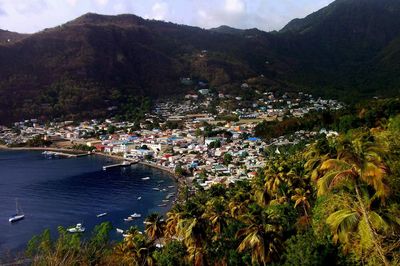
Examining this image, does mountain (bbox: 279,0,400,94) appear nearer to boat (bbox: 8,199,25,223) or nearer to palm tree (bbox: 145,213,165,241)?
boat (bbox: 8,199,25,223)

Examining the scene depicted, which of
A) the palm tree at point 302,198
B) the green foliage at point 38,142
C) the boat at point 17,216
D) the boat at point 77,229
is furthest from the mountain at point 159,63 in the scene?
the palm tree at point 302,198

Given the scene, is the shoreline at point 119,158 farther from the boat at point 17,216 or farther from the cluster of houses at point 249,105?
the cluster of houses at point 249,105

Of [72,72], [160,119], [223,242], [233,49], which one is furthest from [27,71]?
[223,242]

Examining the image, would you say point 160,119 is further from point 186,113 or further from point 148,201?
point 148,201

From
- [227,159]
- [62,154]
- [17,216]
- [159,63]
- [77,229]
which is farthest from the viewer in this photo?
[159,63]

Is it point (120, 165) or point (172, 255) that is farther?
point (120, 165)

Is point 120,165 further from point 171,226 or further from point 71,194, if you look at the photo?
point 171,226

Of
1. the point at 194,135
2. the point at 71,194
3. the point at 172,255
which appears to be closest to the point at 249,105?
the point at 194,135
